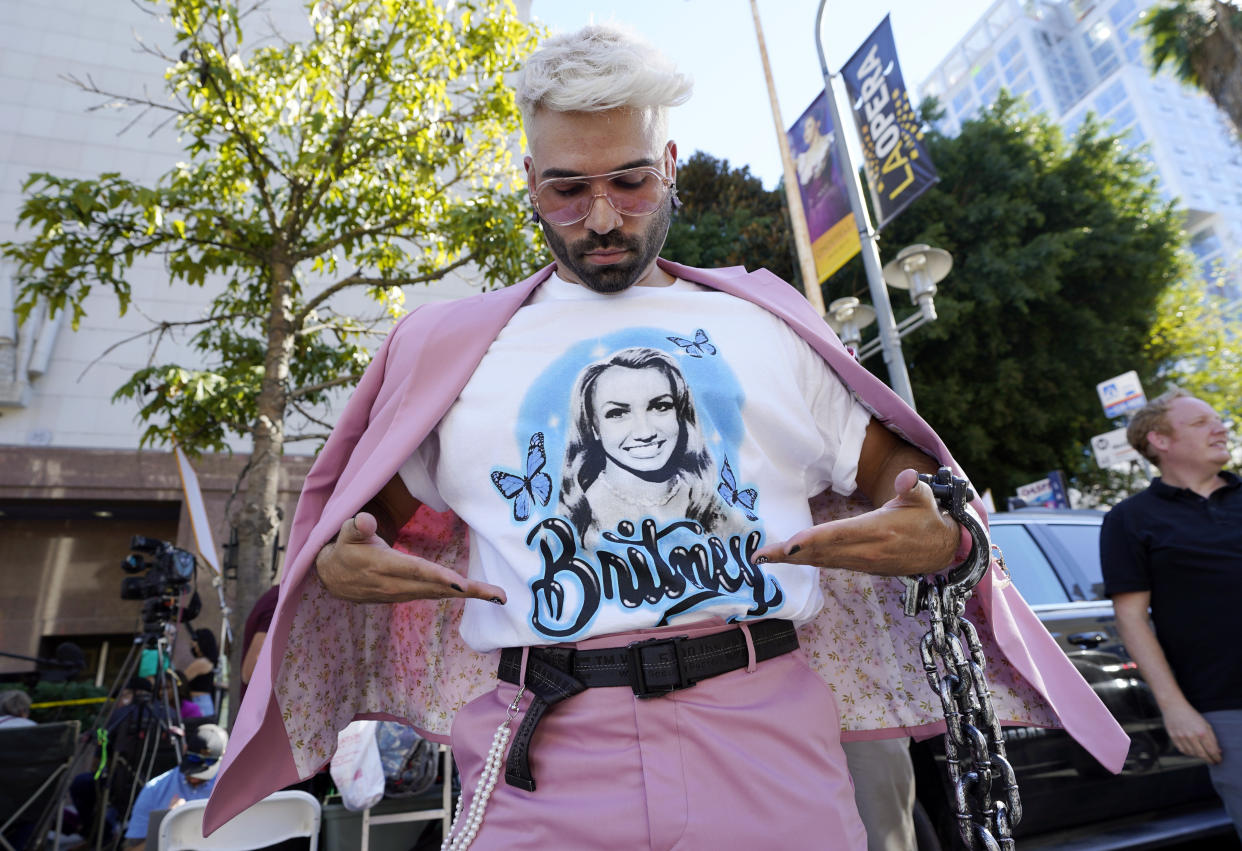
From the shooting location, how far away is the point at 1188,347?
52.0 ft

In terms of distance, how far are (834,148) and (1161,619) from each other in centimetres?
672

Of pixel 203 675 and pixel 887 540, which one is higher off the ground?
pixel 203 675

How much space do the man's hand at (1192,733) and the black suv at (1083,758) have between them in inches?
18.1

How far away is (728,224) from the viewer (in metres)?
14.2

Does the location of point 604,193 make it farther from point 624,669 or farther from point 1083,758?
point 1083,758

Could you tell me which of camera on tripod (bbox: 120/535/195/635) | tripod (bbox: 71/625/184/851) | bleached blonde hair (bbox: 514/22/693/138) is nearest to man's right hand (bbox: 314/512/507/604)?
bleached blonde hair (bbox: 514/22/693/138)

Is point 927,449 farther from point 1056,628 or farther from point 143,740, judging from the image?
point 143,740

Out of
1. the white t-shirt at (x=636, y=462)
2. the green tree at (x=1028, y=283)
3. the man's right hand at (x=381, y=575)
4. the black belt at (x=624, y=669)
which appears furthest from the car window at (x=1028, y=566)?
the green tree at (x=1028, y=283)

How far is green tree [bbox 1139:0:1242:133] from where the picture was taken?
1627 cm

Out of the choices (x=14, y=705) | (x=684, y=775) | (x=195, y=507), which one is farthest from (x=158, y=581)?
(x=684, y=775)

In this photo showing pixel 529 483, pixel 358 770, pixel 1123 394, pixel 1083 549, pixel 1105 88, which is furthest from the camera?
pixel 1105 88

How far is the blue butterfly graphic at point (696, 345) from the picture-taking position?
1.45 metres

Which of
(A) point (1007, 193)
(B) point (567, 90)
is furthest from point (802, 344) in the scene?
(A) point (1007, 193)

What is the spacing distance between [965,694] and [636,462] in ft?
2.06
